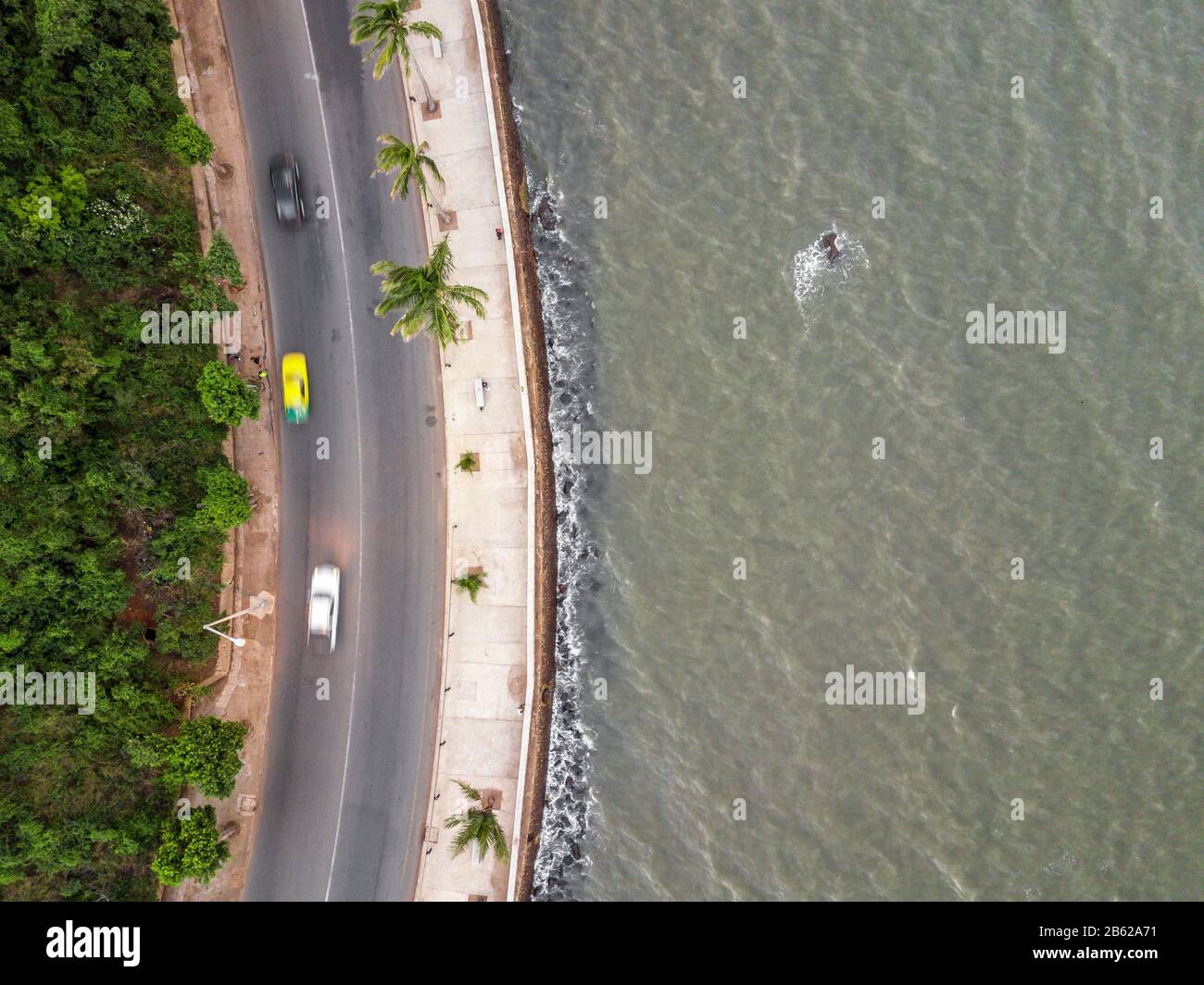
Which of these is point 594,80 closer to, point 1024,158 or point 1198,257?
point 1024,158

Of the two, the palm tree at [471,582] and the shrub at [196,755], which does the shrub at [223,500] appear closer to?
the shrub at [196,755]

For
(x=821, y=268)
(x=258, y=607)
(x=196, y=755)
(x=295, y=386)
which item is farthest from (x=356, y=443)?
(x=821, y=268)

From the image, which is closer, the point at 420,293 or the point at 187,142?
the point at 420,293

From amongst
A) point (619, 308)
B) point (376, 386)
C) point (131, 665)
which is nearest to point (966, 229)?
point (619, 308)

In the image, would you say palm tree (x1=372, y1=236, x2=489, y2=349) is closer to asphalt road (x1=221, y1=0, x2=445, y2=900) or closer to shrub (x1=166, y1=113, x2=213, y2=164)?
asphalt road (x1=221, y1=0, x2=445, y2=900)

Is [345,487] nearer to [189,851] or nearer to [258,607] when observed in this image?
[258,607]

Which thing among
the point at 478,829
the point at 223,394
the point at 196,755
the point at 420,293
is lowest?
the point at 478,829

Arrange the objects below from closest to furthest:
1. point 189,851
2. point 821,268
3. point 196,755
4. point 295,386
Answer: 1. point 189,851
2. point 196,755
3. point 295,386
4. point 821,268

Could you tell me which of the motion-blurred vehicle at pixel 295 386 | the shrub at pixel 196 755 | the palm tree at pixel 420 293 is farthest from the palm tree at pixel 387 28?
the shrub at pixel 196 755
